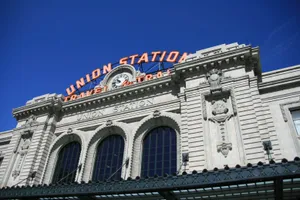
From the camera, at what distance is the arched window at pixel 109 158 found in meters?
22.0

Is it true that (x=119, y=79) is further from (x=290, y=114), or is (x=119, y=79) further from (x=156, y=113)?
(x=290, y=114)

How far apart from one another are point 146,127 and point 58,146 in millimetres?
9557

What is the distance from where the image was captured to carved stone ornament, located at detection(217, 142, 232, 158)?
16794 millimetres

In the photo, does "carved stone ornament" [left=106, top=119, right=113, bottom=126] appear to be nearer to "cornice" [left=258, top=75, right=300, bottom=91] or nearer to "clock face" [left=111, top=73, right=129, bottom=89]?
"clock face" [left=111, top=73, right=129, bottom=89]

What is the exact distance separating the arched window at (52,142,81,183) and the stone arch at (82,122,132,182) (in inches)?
55.9

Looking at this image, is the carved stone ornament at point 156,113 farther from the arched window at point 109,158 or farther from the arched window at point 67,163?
the arched window at point 67,163

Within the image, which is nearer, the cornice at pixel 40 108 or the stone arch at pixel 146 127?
the stone arch at pixel 146 127

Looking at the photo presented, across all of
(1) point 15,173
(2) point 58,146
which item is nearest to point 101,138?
(2) point 58,146

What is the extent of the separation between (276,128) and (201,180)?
30.5ft

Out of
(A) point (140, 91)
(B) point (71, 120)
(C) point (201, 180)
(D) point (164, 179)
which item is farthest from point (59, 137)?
(C) point (201, 180)

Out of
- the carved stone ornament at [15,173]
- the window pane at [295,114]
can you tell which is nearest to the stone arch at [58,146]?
the carved stone ornament at [15,173]

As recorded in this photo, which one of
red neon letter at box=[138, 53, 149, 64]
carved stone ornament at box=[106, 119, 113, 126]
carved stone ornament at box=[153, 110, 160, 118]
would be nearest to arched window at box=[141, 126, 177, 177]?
carved stone ornament at box=[153, 110, 160, 118]

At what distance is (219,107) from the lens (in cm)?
1908

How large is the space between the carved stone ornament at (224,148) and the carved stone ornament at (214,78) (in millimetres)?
4541
